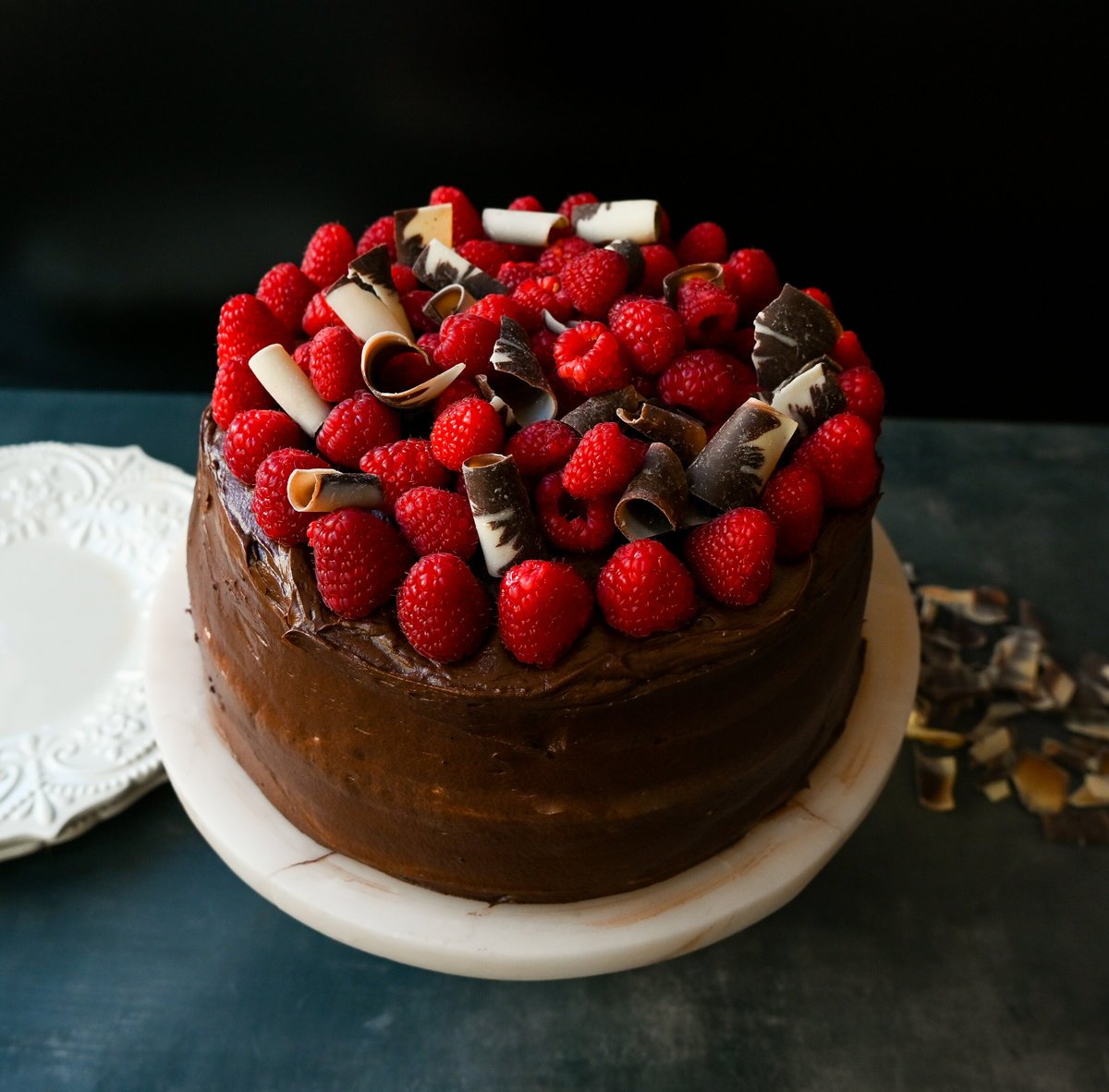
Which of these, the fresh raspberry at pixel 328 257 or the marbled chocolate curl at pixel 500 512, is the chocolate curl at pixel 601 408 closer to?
the marbled chocolate curl at pixel 500 512

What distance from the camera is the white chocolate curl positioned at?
132 centimetres

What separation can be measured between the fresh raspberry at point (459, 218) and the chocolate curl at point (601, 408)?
0.47m

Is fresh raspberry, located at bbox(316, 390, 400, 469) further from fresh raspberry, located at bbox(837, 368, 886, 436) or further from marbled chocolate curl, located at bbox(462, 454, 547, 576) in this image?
fresh raspberry, located at bbox(837, 368, 886, 436)

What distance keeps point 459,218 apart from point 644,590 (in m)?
0.78

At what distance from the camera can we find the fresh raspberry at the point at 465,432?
122 centimetres

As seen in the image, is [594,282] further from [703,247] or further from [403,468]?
[403,468]

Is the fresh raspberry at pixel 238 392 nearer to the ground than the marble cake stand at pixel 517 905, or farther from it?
farther from it

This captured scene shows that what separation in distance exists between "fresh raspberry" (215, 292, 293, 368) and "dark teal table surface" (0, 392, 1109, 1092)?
0.79 m

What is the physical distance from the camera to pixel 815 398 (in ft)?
4.38

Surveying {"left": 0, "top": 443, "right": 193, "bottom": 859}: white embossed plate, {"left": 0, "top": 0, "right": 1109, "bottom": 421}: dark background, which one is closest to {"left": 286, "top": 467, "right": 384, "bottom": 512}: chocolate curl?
{"left": 0, "top": 443, "right": 193, "bottom": 859}: white embossed plate

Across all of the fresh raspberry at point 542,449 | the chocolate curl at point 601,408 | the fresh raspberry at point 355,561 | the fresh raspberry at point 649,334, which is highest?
the fresh raspberry at point 649,334

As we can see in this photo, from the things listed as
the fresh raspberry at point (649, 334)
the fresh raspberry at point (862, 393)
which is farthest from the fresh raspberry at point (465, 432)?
the fresh raspberry at point (862, 393)

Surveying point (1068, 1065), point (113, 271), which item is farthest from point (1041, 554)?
point (113, 271)

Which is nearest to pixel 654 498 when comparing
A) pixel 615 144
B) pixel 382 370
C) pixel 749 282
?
pixel 382 370
